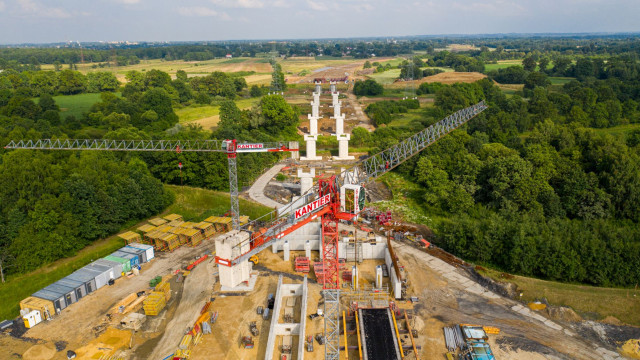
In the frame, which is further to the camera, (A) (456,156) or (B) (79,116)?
(B) (79,116)

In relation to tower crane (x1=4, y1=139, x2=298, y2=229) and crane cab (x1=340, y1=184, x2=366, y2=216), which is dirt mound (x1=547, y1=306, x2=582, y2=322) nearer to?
crane cab (x1=340, y1=184, x2=366, y2=216)

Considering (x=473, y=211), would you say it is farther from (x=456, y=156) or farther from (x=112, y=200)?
(x=112, y=200)

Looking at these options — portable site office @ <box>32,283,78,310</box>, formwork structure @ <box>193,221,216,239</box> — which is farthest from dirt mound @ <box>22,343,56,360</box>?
formwork structure @ <box>193,221,216,239</box>

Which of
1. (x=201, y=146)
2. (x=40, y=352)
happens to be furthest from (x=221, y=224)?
(x=40, y=352)

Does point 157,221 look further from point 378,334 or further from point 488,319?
point 488,319

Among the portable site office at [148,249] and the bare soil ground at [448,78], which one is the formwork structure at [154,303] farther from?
the bare soil ground at [448,78]

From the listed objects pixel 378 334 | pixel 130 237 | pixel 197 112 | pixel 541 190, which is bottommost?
pixel 378 334

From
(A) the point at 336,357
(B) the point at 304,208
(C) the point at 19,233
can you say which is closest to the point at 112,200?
(C) the point at 19,233
